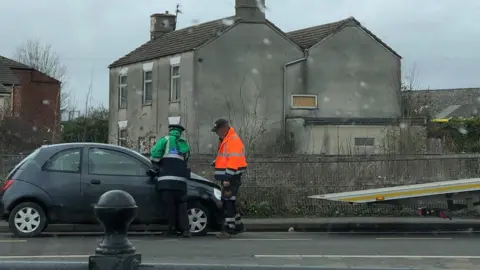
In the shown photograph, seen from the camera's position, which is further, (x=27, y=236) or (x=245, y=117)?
(x=245, y=117)

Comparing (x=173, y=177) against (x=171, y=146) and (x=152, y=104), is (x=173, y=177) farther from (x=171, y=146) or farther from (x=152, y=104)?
(x=152, y=104)

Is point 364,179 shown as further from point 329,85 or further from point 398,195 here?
point 329,85

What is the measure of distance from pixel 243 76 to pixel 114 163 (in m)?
20.3

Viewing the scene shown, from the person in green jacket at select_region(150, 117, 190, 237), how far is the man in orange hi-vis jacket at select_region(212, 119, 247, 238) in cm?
56

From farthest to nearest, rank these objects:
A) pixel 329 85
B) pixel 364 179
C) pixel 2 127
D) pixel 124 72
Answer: pixel 124 72 → pixel 329 85 → pixel 2 127 → pixel 364 179

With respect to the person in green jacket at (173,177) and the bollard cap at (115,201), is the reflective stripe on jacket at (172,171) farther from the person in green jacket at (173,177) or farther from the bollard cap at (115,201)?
the bollard cap at (115,201)

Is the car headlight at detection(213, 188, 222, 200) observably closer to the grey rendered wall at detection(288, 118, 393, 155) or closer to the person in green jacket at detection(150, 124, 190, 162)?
the person in green jacket at detection(150, 124, 190, 162)

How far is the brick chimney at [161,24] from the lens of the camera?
37.5 metres

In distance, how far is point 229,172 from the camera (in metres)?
11.4

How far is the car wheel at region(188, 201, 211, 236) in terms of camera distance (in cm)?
1152

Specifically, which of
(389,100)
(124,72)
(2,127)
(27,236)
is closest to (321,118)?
(389,100)

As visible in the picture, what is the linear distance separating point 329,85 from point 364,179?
703 inches

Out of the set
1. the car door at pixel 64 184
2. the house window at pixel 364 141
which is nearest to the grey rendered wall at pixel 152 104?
the house window at pixel 364 141

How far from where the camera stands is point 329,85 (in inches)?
1286
